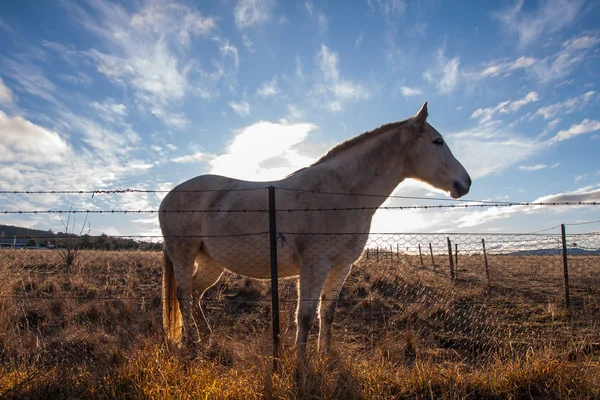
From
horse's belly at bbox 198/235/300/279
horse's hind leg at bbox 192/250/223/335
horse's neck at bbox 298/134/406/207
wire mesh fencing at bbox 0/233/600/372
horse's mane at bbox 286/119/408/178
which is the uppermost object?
horse's mane at bbox 286/119/408/178

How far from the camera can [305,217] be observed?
4551mm

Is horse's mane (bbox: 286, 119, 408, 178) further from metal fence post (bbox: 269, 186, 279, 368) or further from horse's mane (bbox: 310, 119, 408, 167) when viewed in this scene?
metal fence post (bbox: 269, 186, 279, 368)

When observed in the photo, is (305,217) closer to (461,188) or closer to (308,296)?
(308,296)

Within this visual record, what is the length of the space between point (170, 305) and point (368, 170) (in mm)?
3317

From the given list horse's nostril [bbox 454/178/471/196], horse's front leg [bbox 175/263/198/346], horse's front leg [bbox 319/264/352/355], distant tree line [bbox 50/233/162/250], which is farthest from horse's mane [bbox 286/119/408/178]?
distant tree line [bbox 50/233/162/250]

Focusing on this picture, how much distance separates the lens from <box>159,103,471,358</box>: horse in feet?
14.8

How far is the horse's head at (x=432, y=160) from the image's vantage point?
16.4ft

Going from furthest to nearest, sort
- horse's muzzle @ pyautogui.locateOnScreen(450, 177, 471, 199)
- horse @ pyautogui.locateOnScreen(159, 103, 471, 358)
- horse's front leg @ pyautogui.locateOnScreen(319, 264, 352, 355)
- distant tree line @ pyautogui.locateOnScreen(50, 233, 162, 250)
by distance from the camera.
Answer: distant tree line @ pyautogui.locateOnScreen(50, 233, 162, 250)
horse's muzzle @ pyautogui.locateOnScreen(450, 177, 471, 199)
horse's front leg @ pyautogui.locateOnScreen(319, 264, 352, 355)
horse @ pyautogui.locateOnScreen(159, 103, 471, 358)

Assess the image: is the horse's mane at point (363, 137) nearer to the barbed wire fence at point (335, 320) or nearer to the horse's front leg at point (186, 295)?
the barbed wire fence at point (335, 320)

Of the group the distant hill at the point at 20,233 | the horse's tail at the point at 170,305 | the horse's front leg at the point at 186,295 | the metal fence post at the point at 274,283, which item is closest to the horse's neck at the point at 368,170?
the metal fence post at the point at 274,283

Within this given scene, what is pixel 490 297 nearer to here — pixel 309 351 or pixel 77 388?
pixel 309 351

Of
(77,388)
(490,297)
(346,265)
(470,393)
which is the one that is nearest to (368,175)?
(346,265)

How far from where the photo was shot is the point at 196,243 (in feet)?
17.1

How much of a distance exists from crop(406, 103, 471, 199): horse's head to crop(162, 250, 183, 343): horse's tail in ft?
12.3
